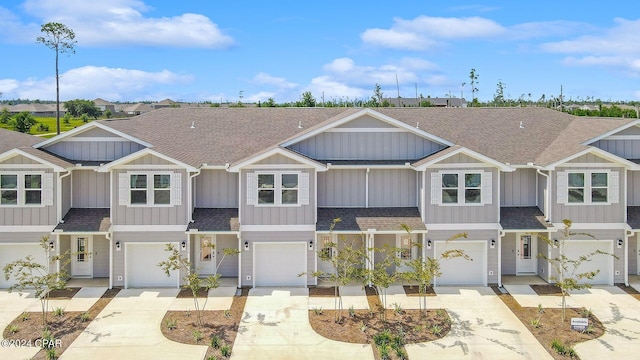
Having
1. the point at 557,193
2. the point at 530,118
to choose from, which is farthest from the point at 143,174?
the point at 530,118

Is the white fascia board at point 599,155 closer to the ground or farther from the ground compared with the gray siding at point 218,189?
farther from the ground

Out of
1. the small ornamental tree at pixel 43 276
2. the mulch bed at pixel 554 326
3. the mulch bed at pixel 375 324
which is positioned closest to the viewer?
the mulch bed at pixel 554 326

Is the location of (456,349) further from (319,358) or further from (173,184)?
(173,184)

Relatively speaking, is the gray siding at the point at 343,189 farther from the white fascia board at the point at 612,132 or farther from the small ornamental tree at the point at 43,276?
the small ornamental tree at the point at 43,276

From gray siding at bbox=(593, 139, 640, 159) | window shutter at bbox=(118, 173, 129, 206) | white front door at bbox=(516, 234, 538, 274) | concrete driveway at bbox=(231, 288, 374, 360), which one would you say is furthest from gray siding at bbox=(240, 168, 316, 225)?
gray siding at bbox=(593, 139, 640, 159)

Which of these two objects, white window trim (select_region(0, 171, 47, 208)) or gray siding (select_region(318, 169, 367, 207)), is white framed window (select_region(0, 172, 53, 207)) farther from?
gray siding (select_region(318, 169, 367, 207))

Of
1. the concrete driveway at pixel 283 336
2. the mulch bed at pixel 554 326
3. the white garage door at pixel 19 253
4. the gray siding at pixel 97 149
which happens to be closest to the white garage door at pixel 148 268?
the white garage door at pixel 19 253
